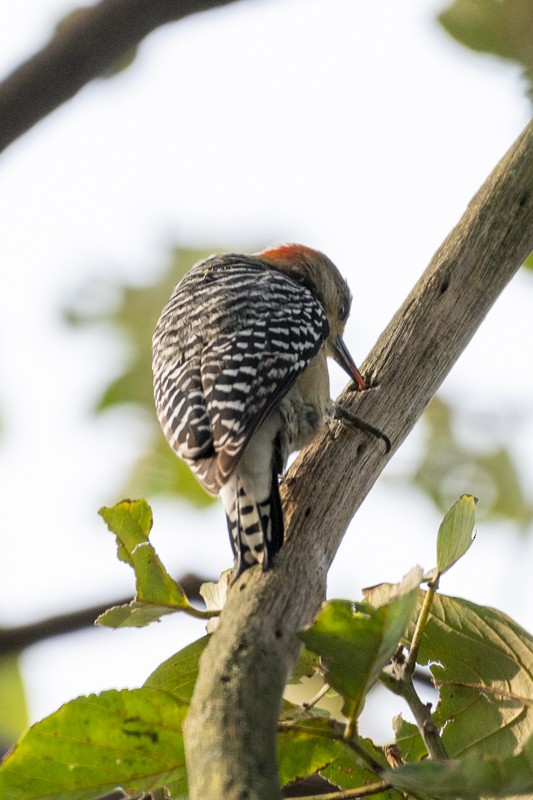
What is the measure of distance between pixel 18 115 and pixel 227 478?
1647 millimetres

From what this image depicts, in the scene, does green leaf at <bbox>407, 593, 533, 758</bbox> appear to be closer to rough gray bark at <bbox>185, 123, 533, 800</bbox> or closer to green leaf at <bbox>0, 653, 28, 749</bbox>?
rough gray bark at <bbox>185, 123, 533, 800</bbox>

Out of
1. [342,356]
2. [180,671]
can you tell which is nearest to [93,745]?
[180,671]

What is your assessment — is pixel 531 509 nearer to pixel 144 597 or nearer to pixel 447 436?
pixel 447 436

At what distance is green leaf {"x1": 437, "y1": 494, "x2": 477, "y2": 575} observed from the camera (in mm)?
2141

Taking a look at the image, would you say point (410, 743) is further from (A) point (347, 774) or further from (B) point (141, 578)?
(B) point (141, 578)

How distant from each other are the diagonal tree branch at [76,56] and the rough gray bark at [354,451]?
1.04 m

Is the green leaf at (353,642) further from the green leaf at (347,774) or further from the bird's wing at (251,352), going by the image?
the bird's wing at (251,352)

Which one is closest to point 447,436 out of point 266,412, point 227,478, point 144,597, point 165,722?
point 266,412

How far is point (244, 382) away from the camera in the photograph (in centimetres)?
352

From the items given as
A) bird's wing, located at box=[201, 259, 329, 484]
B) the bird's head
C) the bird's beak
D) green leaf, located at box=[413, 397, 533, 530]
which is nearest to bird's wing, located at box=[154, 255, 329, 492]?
bird's wing, located at box=[201, 259, 329, 484]

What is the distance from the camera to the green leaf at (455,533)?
2.14 m

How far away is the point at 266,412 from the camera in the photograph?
3480mm

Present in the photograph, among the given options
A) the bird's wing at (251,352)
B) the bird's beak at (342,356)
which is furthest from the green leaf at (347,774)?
the bird's beak at (342,356)

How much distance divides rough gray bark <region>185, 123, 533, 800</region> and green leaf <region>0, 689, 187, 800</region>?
0.63ft
